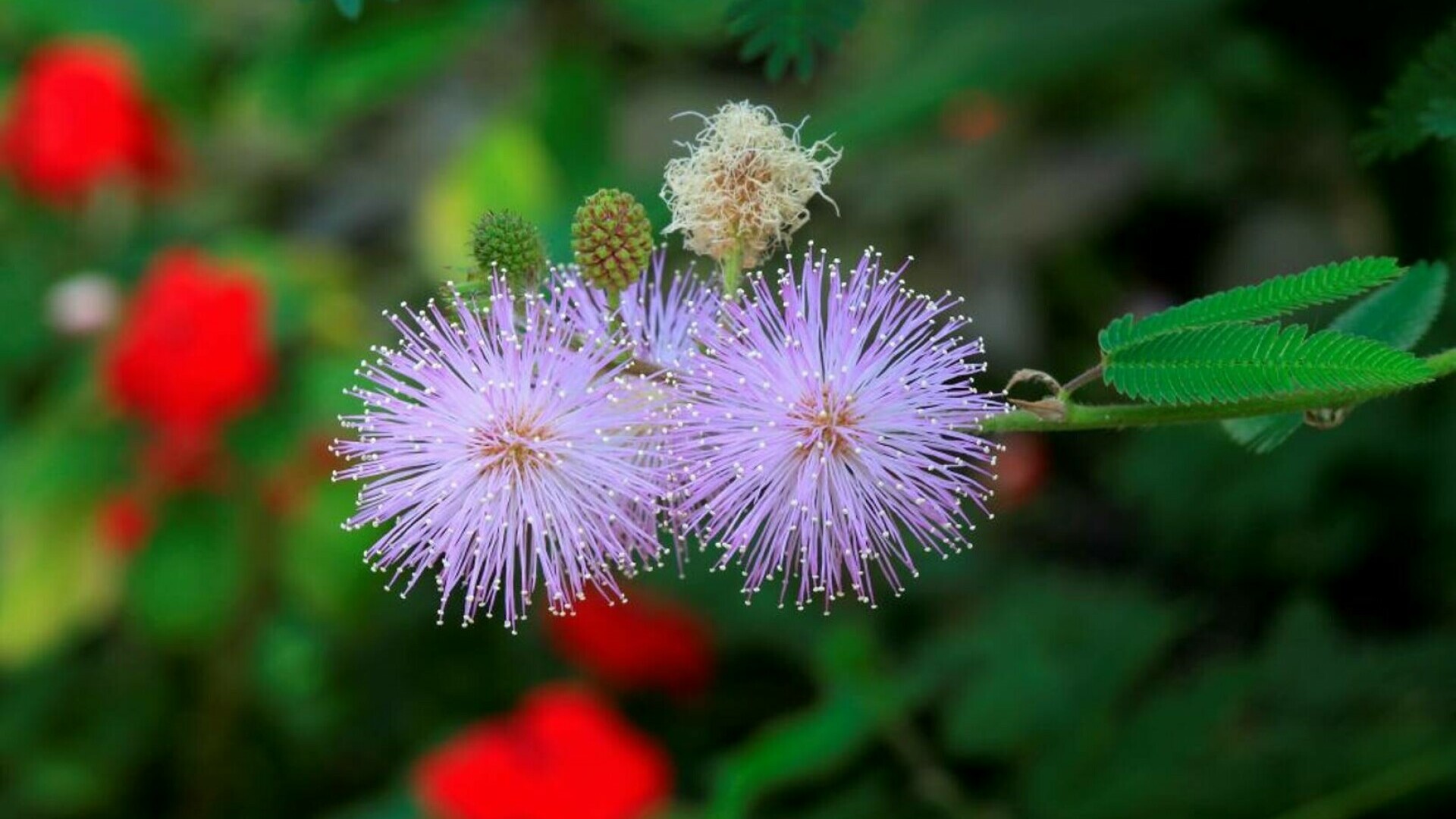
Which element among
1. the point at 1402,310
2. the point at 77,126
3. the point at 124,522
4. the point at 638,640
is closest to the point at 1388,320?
the point at 1402,310

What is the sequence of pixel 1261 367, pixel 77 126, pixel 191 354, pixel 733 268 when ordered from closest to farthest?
pixel 1261 367 → pixel 733 268 → pixel 191 354 → pixel 77 126

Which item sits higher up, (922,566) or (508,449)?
(922,566)

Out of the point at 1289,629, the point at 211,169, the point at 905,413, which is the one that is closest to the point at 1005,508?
the point at 1289,629

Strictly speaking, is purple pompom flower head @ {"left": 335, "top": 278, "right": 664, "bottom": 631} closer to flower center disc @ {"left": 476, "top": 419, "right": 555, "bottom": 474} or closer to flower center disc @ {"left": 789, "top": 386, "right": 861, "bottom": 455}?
flower center disc @ {"left": 476, "top": 419, "right": 555, "bottom": 474}

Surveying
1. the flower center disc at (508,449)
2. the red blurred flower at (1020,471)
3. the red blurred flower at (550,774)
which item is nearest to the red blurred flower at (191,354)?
the red blurred flower at (550,774)

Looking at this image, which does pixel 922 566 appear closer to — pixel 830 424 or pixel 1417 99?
pixel 1417 99

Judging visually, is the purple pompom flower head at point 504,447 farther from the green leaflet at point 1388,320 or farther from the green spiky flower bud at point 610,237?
the green leaflet at point 1388,320

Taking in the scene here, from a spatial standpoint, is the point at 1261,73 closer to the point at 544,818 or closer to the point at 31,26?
the point at 544,818
